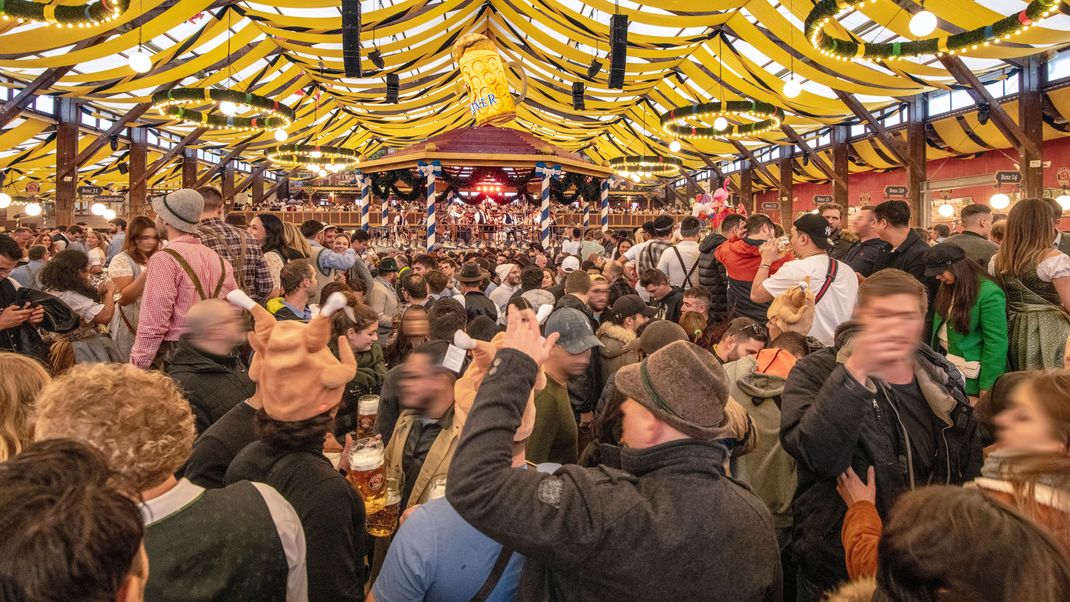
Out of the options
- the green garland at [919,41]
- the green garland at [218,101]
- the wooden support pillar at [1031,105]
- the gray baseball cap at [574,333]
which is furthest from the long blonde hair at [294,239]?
the wooden support pillar at [1031,105]

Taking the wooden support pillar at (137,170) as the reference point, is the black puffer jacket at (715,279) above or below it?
below

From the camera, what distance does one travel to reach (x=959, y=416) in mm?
1714

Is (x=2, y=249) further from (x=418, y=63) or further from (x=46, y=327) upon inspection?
(x=418, y=63)

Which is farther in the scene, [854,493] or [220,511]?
[854,493]

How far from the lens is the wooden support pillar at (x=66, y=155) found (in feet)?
42.3

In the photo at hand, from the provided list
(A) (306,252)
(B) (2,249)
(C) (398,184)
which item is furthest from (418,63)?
(B) (2,249)

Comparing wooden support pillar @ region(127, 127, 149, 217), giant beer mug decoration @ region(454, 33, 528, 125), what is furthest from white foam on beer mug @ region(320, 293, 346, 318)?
wooden support pillar @ region(127, 127, 149, 217)

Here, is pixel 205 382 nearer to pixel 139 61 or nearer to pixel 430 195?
pixel 139 61

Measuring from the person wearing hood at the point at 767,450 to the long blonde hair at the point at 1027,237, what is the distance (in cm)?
155

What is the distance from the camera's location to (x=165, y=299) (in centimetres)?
272

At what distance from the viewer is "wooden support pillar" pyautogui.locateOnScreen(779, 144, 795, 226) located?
65.9 feet

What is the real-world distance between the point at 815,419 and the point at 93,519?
51.7 inches

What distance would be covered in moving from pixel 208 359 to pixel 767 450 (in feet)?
5.71

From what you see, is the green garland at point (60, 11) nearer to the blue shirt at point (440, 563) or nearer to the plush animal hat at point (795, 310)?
the plush animal hat at point (795, 310)
